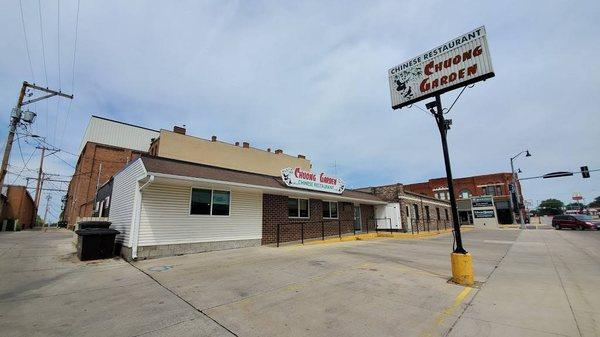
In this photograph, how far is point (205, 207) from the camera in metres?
12.1

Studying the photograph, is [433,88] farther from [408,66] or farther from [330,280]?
[330,280]

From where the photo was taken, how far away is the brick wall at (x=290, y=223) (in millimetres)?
14672

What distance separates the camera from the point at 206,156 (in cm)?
2986

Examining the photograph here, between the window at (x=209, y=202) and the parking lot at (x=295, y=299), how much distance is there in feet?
9.76

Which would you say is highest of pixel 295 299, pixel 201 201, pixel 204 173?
pixel 204 173

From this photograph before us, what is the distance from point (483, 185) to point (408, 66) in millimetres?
57872

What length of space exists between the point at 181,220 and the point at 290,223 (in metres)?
6.16

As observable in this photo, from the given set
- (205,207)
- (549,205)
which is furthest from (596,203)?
(205,207)

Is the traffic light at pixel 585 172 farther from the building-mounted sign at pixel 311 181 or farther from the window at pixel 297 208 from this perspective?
the window at pixel 297 208

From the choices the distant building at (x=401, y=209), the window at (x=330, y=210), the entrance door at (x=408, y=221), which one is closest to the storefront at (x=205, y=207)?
the window at (x=330, y=210)

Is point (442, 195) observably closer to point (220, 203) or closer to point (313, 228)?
point (313, 228)

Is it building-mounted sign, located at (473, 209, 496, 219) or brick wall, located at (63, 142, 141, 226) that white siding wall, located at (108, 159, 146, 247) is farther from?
building-mounted sign, located at (473, 209, 496, 219)

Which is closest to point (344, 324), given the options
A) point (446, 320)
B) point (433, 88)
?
point (446, 320)

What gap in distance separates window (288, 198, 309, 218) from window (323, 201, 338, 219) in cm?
197
